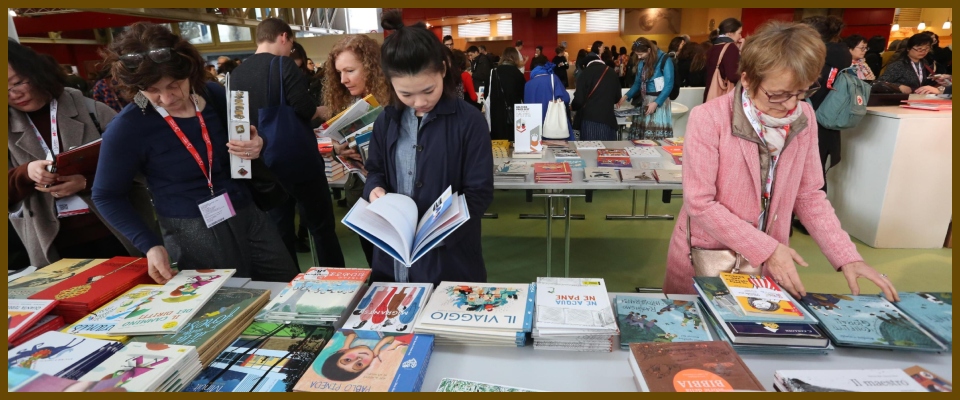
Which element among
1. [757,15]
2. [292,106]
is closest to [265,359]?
[292,106]

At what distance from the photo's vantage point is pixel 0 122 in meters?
1.32

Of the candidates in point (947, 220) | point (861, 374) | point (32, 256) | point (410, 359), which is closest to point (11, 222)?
point (32, 256)

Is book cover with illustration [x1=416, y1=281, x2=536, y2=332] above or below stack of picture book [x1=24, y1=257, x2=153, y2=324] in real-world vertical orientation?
below

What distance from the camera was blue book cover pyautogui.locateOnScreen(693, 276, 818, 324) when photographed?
3.39ft

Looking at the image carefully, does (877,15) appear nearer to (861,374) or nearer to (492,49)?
(492,49)

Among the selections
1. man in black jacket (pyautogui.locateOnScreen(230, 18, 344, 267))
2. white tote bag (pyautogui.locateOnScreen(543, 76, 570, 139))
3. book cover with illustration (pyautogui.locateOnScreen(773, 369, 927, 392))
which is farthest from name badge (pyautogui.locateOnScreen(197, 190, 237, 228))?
white tote bag (pyautogui.locateOnScreen(543, 76, 570, 139))

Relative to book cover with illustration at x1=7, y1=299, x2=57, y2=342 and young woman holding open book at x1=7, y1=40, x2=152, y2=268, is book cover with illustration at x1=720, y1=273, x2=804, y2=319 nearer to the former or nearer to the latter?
book cover with illustration at x1=7, y1=299, x2=57, y2=342

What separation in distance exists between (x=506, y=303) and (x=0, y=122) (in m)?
1.59

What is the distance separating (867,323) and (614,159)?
1915 mm

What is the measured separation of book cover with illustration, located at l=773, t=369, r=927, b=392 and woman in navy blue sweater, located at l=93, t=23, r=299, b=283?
166 centimetres

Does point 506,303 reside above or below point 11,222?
below

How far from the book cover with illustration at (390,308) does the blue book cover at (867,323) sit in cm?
100

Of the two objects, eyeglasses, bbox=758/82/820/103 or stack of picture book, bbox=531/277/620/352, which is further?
eyeglasses, bbox=758/82/820/103

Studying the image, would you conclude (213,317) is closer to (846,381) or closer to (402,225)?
(402,225)
